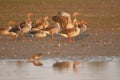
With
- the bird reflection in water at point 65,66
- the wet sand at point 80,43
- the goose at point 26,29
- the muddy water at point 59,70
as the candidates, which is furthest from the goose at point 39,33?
the bird reflection in water at point 65,66

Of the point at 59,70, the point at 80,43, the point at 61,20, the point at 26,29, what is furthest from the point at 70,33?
the point at 59,70

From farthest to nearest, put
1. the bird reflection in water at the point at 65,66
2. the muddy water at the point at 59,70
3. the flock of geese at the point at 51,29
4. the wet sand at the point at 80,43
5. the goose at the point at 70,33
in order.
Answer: the flock of geese at the point at 51,29
the goose at the point at 70,33
the wet sand at the point at 80,43
the bird reflection in water at the point at 65,66
the muddy water at the point at 59,70

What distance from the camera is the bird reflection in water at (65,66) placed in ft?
50.4

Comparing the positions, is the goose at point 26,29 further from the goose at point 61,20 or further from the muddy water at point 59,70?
the muddy water at point 59,70

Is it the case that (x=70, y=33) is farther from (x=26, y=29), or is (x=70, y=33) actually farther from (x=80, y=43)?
(x=26, y=29)

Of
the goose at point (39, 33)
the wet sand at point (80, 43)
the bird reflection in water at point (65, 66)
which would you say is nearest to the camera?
the bird reflection in water at point (65, 66)

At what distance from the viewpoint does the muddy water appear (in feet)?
46.5

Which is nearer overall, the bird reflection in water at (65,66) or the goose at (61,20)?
the bird reflection in water at (65,66)

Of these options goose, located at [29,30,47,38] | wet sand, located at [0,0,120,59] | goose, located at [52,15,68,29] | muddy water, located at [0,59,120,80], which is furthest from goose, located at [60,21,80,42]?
muddy water, located at [0,59,120,80]

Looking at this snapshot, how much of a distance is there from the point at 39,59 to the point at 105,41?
4044 mm

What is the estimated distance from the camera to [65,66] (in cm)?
1577

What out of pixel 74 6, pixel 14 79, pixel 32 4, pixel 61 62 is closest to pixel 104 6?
pixel 74 6

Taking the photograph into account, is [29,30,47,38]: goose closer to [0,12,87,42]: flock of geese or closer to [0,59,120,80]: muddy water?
[0,12,87,42]: flock of geese

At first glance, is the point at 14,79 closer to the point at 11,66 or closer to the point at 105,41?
the point at 11,66
